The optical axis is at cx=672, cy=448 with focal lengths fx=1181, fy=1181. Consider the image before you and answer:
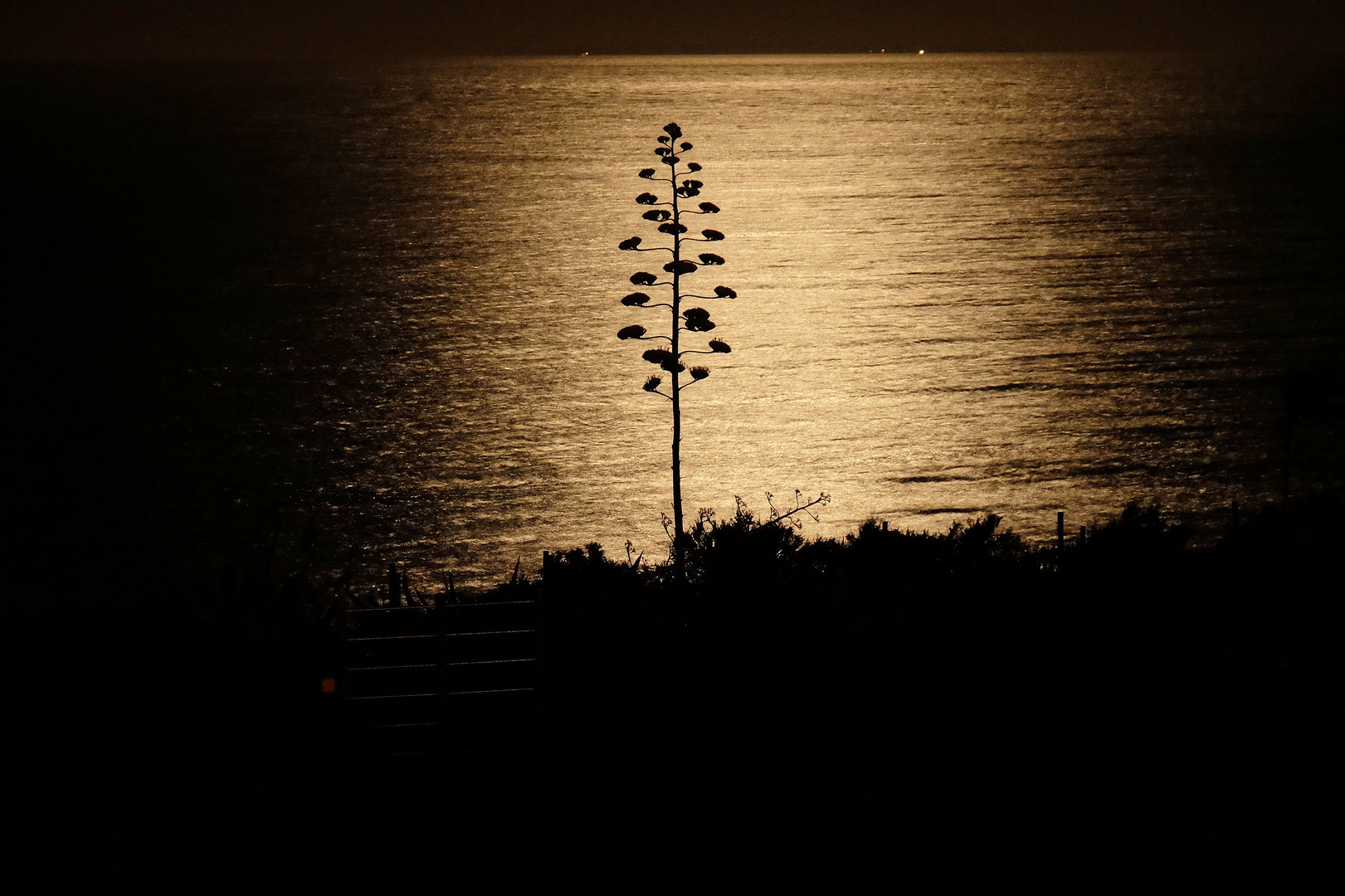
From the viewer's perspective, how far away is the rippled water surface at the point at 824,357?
51594 mm

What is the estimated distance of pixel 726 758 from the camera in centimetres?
1230

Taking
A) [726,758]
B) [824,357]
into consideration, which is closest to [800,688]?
[726,758]

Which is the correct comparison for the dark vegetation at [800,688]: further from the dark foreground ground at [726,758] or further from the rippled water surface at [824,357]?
the rippled water surface at [824,357]

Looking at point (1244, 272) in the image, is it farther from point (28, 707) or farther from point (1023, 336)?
point (28, 707)

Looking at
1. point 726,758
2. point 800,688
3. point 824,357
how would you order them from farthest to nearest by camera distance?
point 824,357
point 800,688
point 726,758

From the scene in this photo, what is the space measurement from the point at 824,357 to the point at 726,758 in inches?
2403

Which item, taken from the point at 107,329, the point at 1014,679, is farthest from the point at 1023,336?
the point at 1014,679

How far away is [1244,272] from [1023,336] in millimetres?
25909

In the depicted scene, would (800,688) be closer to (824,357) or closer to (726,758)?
(726,758)

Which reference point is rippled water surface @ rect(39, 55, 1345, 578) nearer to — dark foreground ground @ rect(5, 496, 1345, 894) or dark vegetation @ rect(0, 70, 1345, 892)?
dark vegetation @ rect(0, 70, 1345, 892)

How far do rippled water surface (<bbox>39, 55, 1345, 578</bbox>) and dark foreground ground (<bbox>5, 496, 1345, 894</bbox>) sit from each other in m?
31.3

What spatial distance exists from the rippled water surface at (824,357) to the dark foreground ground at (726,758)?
103 feet

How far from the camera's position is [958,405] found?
62094 mm

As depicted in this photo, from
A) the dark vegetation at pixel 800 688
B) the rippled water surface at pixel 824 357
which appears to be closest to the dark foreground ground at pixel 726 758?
the dark vegetation at pixel 800 688
